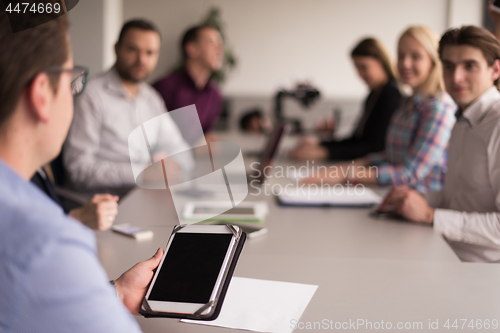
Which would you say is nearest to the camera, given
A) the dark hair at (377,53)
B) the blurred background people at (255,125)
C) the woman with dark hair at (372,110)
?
the woman with dark hair at (372,110)

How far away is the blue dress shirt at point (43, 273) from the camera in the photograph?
0.42m

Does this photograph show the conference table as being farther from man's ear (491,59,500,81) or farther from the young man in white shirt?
man's ear (491,59,500,81)

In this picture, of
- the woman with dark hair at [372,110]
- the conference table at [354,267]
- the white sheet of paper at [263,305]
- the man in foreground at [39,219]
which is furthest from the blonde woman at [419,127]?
the man in foreground at [39,219]

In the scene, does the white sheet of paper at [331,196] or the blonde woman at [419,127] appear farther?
the blonde woman at [419,127]

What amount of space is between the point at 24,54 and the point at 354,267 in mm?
857

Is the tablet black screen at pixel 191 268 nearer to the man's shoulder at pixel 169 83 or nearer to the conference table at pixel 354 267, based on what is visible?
the conference table at pixel 354 267

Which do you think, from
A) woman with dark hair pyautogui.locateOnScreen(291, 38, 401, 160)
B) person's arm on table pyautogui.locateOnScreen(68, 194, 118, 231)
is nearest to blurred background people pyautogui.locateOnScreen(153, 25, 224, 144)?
woman with dark hair pyautogui.locateOnScreen(291, 38, 401, 160)

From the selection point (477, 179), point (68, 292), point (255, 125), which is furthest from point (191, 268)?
point (255, 125)

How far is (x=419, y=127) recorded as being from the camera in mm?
2074

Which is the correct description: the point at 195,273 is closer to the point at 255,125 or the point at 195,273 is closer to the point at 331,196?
A: the point at 331,196

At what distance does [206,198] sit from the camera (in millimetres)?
1708

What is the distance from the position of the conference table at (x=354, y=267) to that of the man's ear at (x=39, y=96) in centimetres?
46

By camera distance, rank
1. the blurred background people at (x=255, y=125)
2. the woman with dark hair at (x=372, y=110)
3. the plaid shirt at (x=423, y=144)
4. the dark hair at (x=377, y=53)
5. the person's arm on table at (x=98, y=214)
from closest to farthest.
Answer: the person's arm on table at (x=98, y=214) < the plaid shirt at (x=423, y=144) < the woman with dark hair at (x=372, y=110) < the dark hair at (x=377, y=53) < the blurred background people at (x=255, y=125)

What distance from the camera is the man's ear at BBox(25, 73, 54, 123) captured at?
0.48 meters
